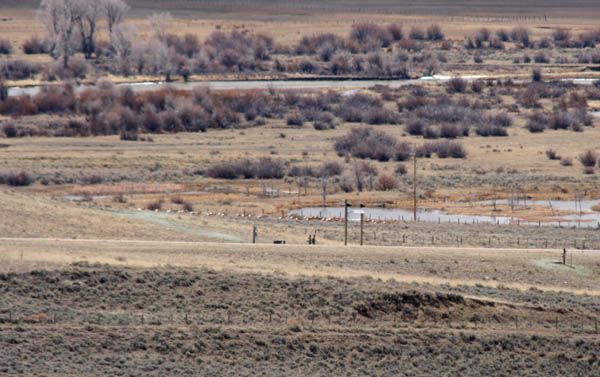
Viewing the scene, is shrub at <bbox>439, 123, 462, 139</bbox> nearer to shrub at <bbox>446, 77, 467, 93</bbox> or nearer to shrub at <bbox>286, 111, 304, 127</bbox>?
shrub at <bbox>286, 111, 304, 127</bbox>

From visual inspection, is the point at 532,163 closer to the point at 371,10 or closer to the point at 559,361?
the point at 559,361

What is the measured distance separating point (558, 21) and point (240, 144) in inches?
3758

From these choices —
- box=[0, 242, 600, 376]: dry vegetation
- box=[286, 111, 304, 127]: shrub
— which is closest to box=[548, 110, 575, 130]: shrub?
box=[286, 111, 304, 127]: shrub

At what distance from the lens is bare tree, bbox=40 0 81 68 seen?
124m

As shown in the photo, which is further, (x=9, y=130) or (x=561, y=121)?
(x=561, y=121)

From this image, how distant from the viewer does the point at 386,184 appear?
67.4 meters

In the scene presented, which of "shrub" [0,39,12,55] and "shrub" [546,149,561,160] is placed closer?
"shrub" [546,149,561,160]

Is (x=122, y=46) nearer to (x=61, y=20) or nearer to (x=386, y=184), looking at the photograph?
(x=61, y=20)

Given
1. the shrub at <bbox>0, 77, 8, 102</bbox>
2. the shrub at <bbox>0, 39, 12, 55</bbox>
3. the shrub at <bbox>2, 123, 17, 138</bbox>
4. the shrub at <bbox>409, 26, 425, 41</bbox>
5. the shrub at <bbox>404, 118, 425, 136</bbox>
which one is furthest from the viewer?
the shrub at <bbox>409, 26, 425, 41</bbox>

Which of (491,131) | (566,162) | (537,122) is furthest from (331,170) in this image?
(537,122)

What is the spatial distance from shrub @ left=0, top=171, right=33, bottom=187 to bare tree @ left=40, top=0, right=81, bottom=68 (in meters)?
57.9

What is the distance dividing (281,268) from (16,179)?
29075 millimetres

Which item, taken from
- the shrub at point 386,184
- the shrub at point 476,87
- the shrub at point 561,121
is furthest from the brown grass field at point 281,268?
the shrub at point 476,87

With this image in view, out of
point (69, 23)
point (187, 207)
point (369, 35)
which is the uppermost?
point (69, 23)
